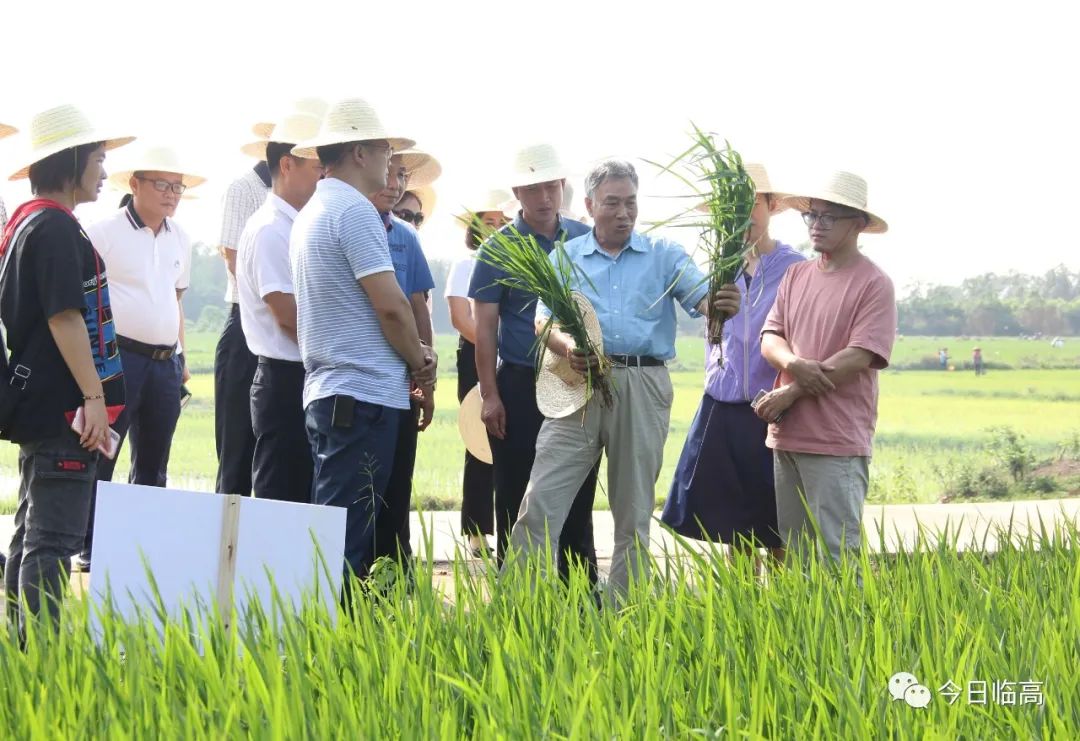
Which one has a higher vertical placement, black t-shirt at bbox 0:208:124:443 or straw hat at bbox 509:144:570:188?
straw hat at bbox 509:144:570:188

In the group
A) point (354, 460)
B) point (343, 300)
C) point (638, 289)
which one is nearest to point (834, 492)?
point (638, 289)

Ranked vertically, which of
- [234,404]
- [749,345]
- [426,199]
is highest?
[426,199]

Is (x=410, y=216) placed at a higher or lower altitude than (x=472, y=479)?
higher

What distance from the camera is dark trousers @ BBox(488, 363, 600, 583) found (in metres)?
5.34

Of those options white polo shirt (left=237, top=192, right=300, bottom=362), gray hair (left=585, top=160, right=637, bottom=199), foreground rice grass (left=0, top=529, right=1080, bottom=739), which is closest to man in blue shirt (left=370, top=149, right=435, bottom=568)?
white polo shirt (left=237, top=192, right=300, bottom=362)

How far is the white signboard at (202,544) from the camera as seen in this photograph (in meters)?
3.34

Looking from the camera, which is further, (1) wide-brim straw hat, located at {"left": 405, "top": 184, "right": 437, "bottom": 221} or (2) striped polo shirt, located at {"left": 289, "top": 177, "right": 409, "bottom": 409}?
(1) wide-brim straw hat, located at {"left": 405, "top": 184, "right": 437, "bottom": 221}

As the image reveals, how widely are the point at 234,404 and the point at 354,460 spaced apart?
153cm

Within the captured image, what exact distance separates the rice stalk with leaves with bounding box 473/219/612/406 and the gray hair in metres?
0.29

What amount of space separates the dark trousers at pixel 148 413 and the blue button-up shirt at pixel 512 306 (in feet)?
4.46

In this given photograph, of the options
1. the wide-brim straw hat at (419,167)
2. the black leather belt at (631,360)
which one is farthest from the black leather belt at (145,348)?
the black leather belt at (631,360)

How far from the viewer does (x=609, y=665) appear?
2.60 meters

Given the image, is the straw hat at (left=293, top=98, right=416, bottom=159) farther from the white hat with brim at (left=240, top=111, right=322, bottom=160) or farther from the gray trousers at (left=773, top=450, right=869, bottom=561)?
the gray trousers at (left=773, top=450, right=869, bottom=561)

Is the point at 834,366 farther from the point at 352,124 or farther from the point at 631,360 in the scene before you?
the point at 352,124
